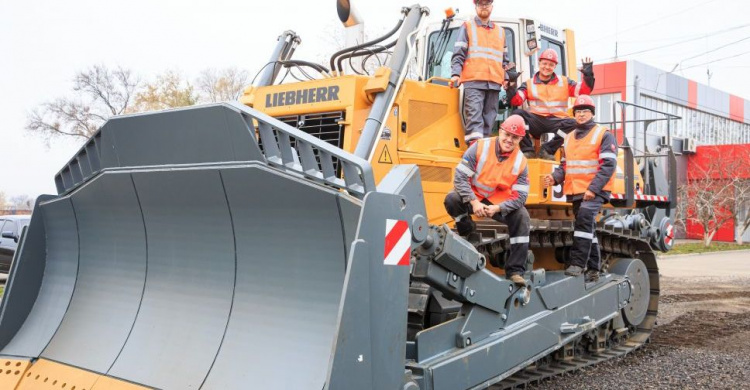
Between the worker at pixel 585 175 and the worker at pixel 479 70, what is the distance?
0.85 metres

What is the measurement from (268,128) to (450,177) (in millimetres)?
2524

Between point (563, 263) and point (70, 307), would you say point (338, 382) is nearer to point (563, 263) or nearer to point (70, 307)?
point (70, 307)

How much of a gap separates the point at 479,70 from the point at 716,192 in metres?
27.4

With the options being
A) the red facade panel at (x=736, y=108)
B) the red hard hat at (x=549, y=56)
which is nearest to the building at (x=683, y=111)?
the red facade panel at (x=736, y=108)

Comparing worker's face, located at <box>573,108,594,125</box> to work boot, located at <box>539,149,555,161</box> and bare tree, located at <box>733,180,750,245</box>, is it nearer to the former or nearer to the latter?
work boot, located at <box>539,149,555,161</box>

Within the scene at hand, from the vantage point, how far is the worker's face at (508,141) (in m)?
5.21

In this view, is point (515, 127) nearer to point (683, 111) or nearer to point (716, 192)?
point (716, 192)

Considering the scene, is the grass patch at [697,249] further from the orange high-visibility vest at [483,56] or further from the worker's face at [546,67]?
the orange high-visibility vest at [483,56]

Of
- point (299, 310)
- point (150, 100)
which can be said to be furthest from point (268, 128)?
point (150, 100)

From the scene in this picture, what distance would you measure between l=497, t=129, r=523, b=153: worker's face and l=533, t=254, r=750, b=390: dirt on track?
211cm

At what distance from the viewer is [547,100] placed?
6.62 meters

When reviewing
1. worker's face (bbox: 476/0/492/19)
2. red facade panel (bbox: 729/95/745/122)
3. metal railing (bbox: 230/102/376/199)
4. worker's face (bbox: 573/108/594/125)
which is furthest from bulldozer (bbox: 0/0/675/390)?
→ red facade panel (bbox: 729/95/745/122)

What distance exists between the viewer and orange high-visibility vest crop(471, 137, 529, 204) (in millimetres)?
5273

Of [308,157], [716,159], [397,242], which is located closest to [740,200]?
[716,159]
